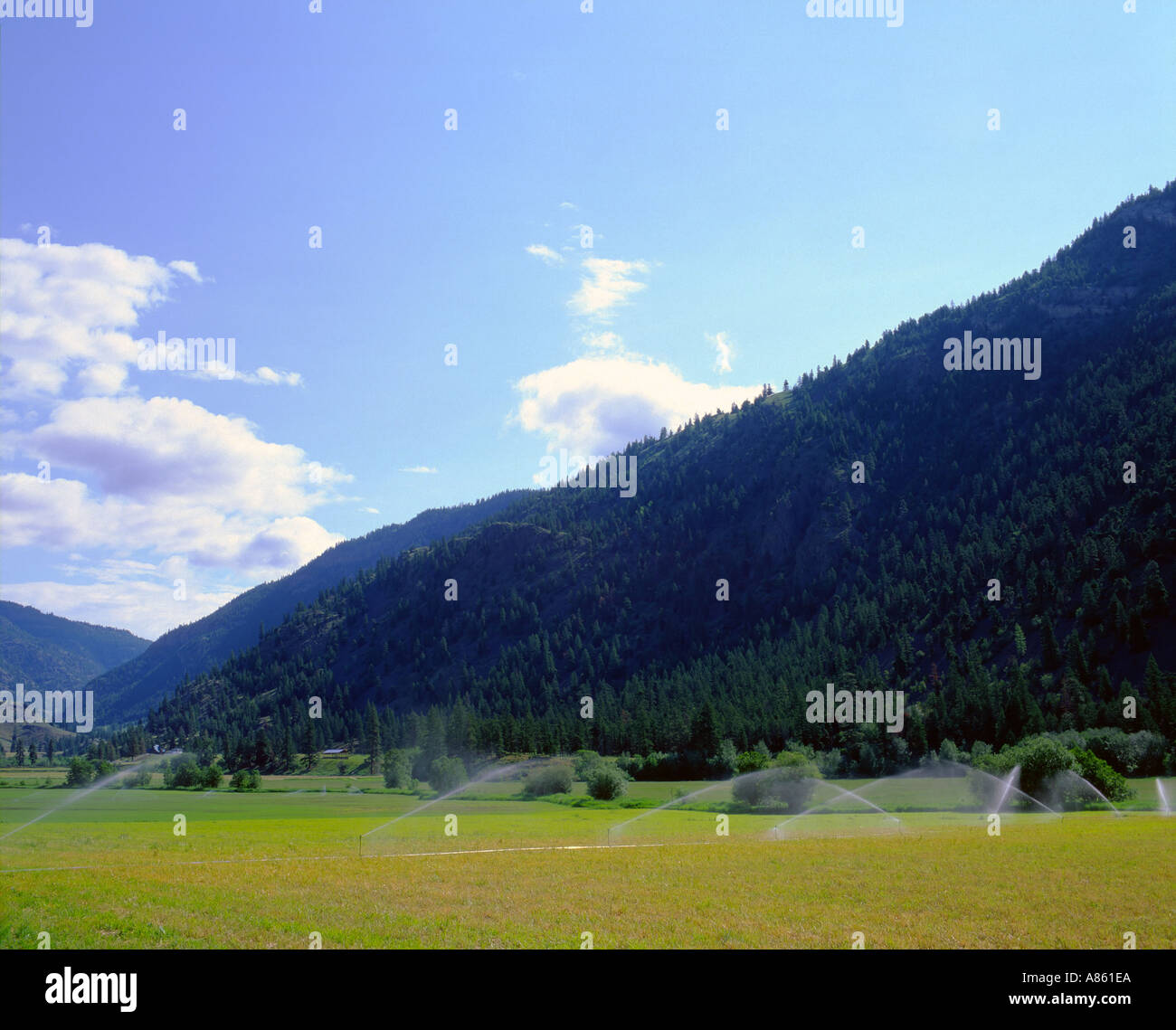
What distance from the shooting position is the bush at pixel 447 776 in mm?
146125

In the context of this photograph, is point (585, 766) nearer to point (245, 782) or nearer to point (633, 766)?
point (633, 766)

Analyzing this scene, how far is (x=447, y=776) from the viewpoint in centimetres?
14775

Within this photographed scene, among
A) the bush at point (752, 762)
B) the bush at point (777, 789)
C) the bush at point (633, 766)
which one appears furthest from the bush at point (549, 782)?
the bush at point (777, 789)


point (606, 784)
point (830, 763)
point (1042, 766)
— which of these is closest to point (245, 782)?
point (606, 784)

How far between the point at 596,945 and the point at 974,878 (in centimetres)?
2214

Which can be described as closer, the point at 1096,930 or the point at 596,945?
the point at 596,945

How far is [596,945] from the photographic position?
23719 mm

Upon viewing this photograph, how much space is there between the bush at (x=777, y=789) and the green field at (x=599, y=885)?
91.6 feet

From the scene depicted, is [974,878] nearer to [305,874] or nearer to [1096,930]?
[1096,930]

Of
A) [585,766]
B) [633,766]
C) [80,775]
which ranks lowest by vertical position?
[80,775]

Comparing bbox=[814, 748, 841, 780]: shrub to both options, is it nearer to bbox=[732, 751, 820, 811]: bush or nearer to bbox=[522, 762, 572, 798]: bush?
bbox=[732, 751, 820, 811]: bush

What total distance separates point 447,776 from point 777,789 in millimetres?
69624
